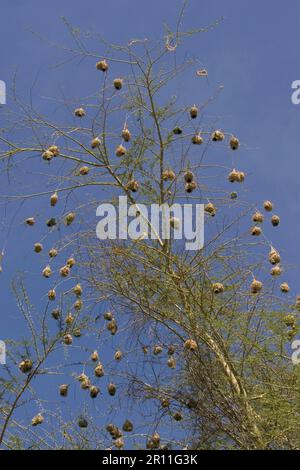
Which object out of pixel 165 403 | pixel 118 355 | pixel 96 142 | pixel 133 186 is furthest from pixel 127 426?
pixel 96 142

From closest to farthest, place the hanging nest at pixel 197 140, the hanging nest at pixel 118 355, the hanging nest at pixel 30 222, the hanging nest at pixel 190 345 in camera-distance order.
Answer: the hanging nest at pixel 190 345 < the hanging nest at pixel 118 355 < the hanging nest at pixel 197 140 < the hanging nest at pixel 30 222

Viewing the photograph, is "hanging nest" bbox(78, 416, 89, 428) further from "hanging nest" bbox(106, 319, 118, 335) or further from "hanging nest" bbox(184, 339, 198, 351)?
"hanging nest" bbox(184, 339, 198, 351)

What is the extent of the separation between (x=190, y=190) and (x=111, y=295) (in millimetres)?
716

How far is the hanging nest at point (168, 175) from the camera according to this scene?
547 centimetres

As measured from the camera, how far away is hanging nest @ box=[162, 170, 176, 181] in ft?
17.9

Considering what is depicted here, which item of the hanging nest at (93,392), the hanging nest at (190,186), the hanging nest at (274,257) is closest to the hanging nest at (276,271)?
the hanging nest at (274,257)

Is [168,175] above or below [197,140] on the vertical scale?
below

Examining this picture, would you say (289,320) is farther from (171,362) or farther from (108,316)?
(108,316)

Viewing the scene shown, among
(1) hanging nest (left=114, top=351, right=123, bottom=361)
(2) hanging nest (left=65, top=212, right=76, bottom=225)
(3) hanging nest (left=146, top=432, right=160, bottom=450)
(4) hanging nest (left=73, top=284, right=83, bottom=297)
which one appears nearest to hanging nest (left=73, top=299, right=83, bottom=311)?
(4) hanging nest (left=73, top=284, right=83, bottom=297)

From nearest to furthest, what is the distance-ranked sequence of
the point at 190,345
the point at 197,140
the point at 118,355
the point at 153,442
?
the point at 190,345 → the point at 153,442 → the point at 118,355 → the point at 197,140

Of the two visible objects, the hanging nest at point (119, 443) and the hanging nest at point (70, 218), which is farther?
the hanging nest at point (70, 218)

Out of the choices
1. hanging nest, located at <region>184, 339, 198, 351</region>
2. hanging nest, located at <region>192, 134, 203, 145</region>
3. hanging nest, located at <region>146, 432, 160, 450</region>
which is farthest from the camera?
hanging nest, located at <region>192, 134, 203, 145</region>

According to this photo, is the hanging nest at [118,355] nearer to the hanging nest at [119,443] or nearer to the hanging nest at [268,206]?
the hanging nest at [119,443]

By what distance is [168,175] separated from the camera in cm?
547
